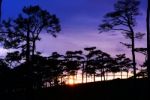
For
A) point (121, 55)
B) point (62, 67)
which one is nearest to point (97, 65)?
point (62, 67)

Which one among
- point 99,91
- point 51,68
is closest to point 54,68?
point 51,68

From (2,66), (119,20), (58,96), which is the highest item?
(119,20)

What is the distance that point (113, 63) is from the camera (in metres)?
65.2

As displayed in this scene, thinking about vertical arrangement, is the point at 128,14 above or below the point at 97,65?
above

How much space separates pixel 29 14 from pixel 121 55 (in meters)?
21.3

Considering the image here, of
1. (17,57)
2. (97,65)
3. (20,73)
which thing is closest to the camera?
(20,73)

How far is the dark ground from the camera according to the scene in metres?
22.4

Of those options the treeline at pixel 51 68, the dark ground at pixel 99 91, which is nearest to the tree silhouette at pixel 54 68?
the treeline at pixel 51 68

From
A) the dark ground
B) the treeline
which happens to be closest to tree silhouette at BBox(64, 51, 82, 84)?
the treeline

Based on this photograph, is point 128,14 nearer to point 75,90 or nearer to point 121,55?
point 75,90

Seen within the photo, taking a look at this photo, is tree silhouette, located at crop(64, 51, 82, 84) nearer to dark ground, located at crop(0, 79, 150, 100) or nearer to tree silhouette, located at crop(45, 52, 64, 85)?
tree silhouette, located at crop(45, 52, 64, 85)

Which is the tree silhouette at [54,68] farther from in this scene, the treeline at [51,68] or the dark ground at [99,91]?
the dark ground at [99,91]

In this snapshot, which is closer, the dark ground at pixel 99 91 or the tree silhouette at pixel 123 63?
the dark ground at pixel 99 91

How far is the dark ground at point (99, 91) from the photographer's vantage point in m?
22.4
